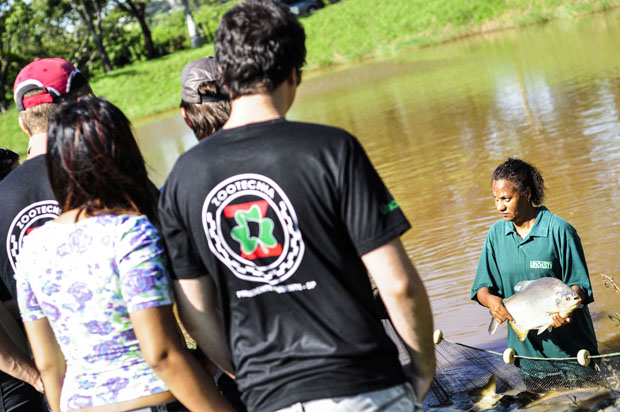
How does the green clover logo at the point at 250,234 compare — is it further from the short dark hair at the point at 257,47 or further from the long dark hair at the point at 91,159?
the long dark hair at the point at 91,159

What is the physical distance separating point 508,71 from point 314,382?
17.7 m

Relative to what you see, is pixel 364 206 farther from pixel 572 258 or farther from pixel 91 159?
pixel 572 258

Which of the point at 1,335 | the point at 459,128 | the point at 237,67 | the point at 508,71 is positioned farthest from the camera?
the point at 508,71

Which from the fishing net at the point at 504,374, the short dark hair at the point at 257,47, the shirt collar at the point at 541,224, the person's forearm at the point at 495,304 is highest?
the short dark hair at the point at 257,47

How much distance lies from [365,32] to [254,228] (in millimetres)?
32246

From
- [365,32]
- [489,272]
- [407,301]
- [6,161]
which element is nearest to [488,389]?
[489,272]

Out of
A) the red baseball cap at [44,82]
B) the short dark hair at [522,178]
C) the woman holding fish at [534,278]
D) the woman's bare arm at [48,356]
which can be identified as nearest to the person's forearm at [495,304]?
the woman holding fish at [534,278]

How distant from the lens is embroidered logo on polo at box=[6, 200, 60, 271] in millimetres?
2912

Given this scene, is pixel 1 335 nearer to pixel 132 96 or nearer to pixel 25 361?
pixel 25 361

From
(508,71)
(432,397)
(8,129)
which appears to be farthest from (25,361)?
(8,129)

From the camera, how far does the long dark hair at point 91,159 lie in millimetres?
2467

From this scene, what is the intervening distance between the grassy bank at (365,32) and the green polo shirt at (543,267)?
2271 cm

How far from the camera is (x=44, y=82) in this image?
3164mm

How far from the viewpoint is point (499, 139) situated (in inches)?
473
